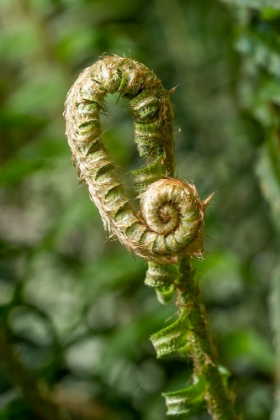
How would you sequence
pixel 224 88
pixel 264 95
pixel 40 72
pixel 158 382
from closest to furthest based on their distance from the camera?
pixel 264 95 < pixel 158 382 < pixel 224 88 < pixel 40 72

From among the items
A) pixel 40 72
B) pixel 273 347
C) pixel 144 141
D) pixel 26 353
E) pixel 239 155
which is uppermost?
pixel 144 141

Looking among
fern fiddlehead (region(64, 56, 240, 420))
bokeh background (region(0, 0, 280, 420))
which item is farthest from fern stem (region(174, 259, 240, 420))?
bokeh background (region(0, 0, 280, 420))

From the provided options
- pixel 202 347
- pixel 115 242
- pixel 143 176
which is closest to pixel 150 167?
pixel 143 176

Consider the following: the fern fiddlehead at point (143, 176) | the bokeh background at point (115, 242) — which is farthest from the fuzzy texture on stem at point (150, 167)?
the bokeh background at point (115, 242)

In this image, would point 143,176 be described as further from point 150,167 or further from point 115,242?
point 115,242

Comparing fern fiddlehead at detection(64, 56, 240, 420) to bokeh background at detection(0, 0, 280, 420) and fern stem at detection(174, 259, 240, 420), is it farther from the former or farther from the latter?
bokeh background at detection(0, 0, 280, 420)

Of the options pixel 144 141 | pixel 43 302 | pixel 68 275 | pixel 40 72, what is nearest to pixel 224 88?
pixel 40 72

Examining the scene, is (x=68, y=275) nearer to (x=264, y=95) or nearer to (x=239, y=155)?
(x=239, y=155)
